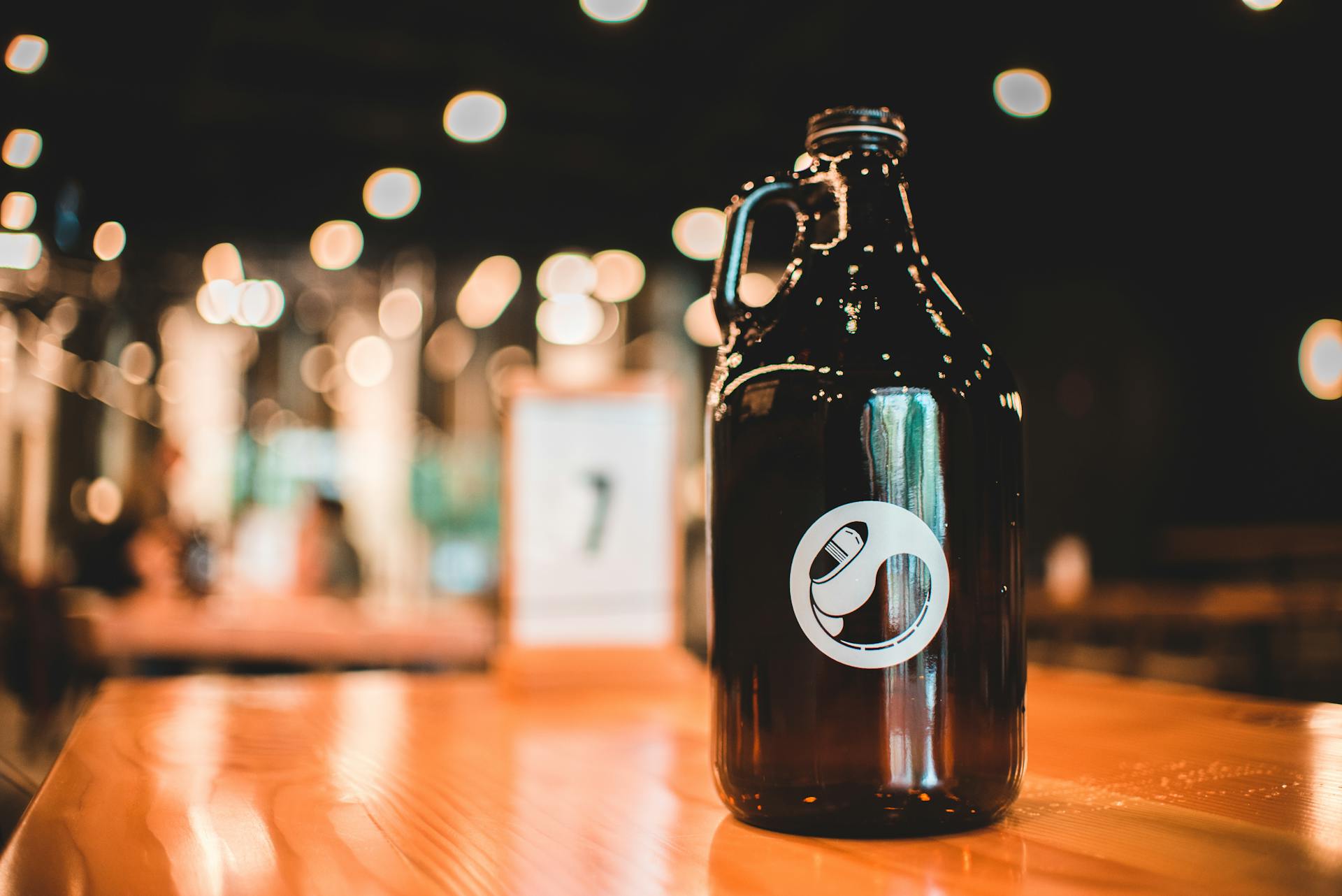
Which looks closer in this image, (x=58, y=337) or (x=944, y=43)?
(x=944, y=43)

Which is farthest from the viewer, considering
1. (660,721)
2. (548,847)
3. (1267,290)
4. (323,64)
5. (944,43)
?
(1267,290)

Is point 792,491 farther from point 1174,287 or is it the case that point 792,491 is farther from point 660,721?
point 1174,287

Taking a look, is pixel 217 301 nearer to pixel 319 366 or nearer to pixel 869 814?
pixel 319 366

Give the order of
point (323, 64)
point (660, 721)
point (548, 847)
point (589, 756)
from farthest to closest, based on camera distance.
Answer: point (323, 64) < point (660, 721) < point (589, 756) < point (548, 847)

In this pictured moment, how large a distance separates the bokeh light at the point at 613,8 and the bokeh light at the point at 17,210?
1.84m

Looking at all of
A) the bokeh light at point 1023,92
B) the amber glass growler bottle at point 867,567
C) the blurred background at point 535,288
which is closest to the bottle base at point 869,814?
the amber glass growler bottle at point 867,567

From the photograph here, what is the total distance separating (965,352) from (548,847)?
0.32m

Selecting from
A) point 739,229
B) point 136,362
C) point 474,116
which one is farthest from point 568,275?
point 739,229

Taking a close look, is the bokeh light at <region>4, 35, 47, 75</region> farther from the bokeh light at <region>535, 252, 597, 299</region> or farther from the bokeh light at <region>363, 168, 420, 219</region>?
the bokeh light at <region>535, 252, 597, 299</region>

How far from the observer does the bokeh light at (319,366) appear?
31.8ft

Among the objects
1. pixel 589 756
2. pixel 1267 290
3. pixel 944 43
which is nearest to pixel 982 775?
pixel 589 756

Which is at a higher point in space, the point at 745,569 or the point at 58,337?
the point at 58,337

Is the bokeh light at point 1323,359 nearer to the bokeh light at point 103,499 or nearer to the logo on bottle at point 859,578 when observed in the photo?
the logo on bottle at point 859,578

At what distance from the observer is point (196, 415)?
914 centimetres
